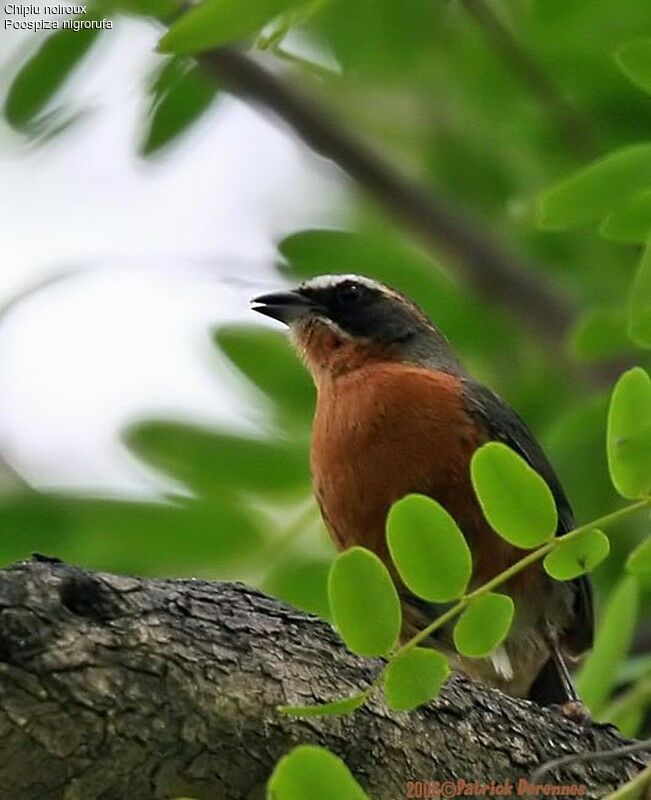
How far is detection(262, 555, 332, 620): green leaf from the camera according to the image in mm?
5109

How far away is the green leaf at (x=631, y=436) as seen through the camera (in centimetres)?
339

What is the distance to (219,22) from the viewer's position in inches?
154

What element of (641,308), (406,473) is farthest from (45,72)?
(641,308)

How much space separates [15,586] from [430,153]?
4.97 metres

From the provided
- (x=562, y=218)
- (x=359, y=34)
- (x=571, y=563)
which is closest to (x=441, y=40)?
(x=359, y=34)

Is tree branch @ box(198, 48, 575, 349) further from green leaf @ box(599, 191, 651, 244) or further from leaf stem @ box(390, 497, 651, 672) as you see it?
leaf stem @ box(390, 497, 651, 672)

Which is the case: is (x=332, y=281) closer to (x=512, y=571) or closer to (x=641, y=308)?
(x=641, y=308)

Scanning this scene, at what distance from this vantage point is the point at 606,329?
532 centimetres

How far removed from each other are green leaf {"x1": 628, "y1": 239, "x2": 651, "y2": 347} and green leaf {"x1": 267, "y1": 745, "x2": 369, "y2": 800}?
155 cm

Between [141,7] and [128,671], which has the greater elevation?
[141,7]

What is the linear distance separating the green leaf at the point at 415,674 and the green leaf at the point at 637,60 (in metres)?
1.73

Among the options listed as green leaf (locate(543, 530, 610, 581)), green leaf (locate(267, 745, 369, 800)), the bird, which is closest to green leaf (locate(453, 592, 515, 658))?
green leaf (locate(543, 530, 610, 581))

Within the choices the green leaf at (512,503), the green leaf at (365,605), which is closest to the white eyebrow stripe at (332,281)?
the green leaf at (512,503)

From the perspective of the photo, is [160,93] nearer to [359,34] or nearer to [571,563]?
[359,34]
